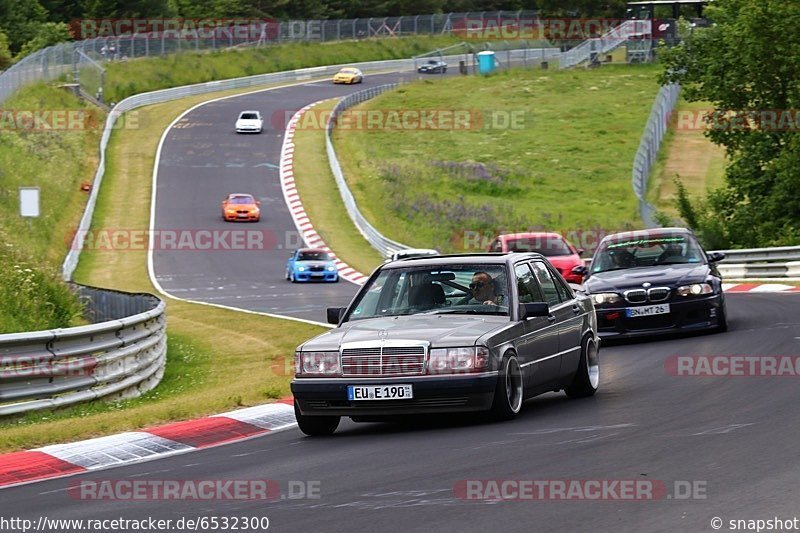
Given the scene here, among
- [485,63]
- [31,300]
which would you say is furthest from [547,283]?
[485,63]

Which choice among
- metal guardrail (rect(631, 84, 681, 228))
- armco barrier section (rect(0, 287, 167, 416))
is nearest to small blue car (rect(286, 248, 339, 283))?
metal guardrail (rect(631, 84, 681, 228))

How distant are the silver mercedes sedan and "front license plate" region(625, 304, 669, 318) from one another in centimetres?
479

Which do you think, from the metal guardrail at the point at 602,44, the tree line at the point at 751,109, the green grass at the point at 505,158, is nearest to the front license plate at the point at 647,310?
the tree line at the point at 751,109

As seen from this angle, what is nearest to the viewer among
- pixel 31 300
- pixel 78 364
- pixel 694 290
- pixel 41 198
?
pixel 78 364

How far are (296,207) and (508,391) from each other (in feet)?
152

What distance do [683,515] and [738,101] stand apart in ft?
124

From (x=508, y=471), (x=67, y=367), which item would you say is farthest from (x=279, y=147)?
(x=508, y=471)

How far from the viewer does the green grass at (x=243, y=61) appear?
84.1m

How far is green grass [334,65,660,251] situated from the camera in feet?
171

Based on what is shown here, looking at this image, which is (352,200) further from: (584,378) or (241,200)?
(584,378)

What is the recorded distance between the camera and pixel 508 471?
863 centimetres

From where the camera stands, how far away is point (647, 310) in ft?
58.0

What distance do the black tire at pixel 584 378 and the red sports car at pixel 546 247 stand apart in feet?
46.0

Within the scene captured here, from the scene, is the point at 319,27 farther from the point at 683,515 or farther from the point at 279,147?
A: the point at 683,515
